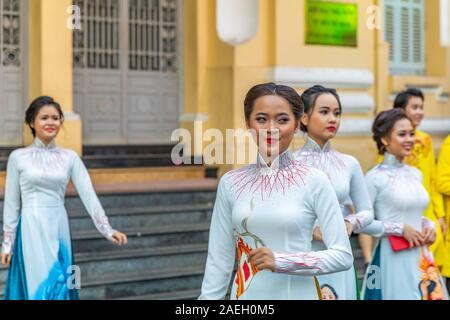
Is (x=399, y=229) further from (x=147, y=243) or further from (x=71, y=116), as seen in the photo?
(x=71, y=116)

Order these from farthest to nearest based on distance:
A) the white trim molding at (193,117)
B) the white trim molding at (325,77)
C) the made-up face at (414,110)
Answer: the white trim molding at (193,117) → the white trim molding at (325,77) → the made-up face at (414,110)

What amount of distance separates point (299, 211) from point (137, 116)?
21.8 feet

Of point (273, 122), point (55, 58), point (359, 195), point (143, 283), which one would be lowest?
point (143, 283)

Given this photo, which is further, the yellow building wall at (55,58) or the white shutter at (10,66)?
the white shutter at (10,66)

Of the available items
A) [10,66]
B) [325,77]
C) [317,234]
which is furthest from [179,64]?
[317,234]

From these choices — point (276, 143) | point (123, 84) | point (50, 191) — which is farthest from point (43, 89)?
point (276, 143)

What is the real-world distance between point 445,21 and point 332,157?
6.71m

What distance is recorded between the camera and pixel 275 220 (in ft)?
9.62

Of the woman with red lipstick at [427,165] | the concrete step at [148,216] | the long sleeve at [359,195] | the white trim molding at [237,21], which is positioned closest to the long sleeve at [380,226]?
the long sleeve at [359,195]

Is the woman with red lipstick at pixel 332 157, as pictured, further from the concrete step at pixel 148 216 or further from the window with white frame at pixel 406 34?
the window with white frame at pixel 406 34

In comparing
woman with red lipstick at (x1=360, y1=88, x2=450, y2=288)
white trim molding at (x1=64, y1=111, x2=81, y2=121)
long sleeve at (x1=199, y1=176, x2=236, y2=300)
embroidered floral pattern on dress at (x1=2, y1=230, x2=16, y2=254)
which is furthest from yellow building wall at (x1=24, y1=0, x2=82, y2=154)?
long sleeve at (x1=199, y1=176, x2=236, y2=300)

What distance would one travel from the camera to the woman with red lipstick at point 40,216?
18.2 feet

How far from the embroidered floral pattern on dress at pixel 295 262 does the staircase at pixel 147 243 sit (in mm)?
4143

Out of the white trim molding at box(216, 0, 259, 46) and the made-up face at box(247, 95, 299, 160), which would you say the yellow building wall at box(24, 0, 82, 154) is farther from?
the made-up face at box(247, 95, 299, 160)
